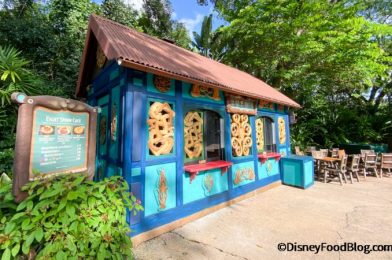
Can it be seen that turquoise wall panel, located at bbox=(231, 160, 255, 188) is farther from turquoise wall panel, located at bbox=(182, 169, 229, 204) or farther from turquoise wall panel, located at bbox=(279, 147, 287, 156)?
turquoise wall panel, located at bbox=(279, 147, 287, 156)

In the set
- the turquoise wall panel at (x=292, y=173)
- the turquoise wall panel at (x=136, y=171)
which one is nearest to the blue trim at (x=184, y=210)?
the turquoise wall panel at (x=136, y=171)

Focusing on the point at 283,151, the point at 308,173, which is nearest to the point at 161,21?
the point at 283,151

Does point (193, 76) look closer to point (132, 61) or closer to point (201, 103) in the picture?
point (201, 103)

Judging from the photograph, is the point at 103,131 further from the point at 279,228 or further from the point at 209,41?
the point at 209,41

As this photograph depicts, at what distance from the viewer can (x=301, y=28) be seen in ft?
32.3

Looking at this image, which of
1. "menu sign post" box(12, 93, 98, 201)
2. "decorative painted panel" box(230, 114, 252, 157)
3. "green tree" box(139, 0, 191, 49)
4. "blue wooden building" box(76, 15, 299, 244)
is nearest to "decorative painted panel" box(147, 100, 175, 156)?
"blue wooden building" box(76, 15, 299, 244)

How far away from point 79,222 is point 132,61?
7.56ft

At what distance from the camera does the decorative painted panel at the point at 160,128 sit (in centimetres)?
388

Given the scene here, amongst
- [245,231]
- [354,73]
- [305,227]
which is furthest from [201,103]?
[354,73]

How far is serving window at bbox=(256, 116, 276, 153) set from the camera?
676 centimetres

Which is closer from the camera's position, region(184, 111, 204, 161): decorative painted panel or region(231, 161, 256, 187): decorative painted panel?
region(184, 111, 204, 161): decorative painted panel

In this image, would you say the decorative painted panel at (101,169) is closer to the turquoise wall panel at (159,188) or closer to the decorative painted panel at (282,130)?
the turquoise wall panel at (159,188)
